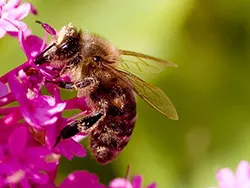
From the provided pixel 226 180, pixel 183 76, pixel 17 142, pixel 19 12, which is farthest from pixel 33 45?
pixel 183 76

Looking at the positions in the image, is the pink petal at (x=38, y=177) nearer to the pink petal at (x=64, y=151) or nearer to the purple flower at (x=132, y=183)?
the pink petal at (x=64, y=151)

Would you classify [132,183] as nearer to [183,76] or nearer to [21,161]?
[21,161]

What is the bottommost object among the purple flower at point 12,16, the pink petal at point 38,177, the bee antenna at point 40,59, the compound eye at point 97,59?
the pink petal at point 38,177

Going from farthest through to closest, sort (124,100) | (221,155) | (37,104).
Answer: (221,155), (124,100), (37,104)

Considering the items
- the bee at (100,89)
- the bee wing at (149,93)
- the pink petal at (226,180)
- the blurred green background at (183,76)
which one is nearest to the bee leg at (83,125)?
the bee at (100,89)

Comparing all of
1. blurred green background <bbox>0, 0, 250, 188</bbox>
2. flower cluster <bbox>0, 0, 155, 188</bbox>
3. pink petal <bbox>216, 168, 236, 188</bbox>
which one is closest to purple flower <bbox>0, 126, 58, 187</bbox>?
flower cluster <bbox>0, 0, 155, 188</bbox>

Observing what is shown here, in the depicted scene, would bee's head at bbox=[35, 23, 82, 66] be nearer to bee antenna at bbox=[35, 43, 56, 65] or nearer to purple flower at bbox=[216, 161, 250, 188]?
bee antenna at bbox=[35, 43, 56, 65]

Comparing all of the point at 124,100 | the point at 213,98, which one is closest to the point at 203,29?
the point at 213,98

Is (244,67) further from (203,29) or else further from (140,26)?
(140,26)
